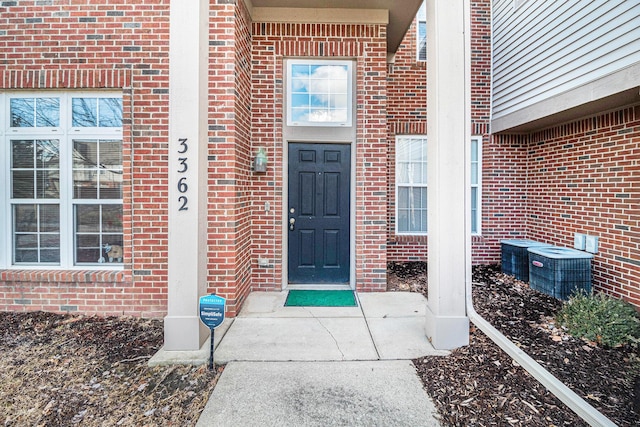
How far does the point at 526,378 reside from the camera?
2.49m

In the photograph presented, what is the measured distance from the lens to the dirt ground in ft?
7.06

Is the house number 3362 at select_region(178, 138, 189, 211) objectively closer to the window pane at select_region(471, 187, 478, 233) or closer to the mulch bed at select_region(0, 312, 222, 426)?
the mulch bed at select_region(0, 312, 222, 426)

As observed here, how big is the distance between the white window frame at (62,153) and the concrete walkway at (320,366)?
207 centimetres

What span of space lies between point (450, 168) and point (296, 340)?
2198 mm

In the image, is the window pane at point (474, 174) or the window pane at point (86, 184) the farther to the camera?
the window pane at point (474, 174)

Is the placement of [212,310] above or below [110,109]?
below

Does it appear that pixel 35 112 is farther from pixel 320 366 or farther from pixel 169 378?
pixel 320 366

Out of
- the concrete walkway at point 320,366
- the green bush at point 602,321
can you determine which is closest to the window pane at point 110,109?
the concrete walkway at point 320,366

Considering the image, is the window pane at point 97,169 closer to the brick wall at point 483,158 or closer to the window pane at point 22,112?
the window pane at point 22,112

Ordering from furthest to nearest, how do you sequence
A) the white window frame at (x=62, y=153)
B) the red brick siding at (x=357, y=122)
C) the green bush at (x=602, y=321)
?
1. the red brick siding at (x=357, y=122)
2. the white window frame at (x=62, y=153)
3. the green bush at (x=602, y=321)

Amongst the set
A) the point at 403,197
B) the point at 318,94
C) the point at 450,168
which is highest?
the point at 318,94

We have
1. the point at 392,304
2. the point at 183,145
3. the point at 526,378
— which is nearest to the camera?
the point at 526,378

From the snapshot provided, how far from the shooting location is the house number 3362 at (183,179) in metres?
2.80

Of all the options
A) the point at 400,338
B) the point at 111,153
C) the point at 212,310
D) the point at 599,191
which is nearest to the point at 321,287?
the point at 400,338
